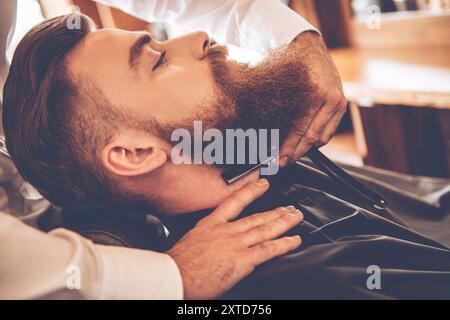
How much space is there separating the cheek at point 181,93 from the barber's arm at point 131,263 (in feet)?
1.10

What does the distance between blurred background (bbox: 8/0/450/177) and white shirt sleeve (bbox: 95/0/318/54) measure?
0.27m

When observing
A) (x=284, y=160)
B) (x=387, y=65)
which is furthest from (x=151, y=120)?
(x=387, y=65)

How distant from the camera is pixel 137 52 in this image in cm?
128

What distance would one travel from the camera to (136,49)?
128cm

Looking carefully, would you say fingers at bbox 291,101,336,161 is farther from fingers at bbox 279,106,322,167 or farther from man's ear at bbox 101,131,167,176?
man's ear at bbox 101,131,167,176

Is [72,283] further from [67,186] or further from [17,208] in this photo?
[17,208]

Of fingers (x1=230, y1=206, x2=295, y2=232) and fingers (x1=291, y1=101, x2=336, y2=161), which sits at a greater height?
fingers (x1=291, y1=101, x2=336, y2=161)

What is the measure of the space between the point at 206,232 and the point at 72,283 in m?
0.35

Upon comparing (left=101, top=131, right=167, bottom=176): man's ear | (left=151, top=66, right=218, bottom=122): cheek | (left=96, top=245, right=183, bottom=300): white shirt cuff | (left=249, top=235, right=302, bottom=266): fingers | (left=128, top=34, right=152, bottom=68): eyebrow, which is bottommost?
(left=249, top=235, right=302, bottom=266): fingers

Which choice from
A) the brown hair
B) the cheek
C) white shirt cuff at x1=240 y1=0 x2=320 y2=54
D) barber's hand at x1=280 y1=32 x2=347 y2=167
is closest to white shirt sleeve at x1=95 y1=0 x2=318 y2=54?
white shirt cuff at x1=240 y1=0 x2=320 y2=54

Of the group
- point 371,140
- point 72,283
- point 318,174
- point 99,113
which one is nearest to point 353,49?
point 371,140

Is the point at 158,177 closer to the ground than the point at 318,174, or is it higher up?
higher up

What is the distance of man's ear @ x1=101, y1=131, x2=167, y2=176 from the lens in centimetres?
Result: 123

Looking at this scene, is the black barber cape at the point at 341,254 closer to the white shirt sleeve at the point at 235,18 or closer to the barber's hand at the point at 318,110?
the barber's hand at the point at 318,110
